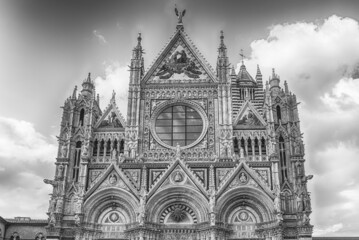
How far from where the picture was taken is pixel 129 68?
38.1m

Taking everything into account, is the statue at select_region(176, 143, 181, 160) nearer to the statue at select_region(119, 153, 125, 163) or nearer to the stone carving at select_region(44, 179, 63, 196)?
the statue at select_region(119, 153, 125, 163)

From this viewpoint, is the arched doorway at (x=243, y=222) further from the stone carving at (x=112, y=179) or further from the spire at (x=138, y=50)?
the spire at (x=138, y=50)

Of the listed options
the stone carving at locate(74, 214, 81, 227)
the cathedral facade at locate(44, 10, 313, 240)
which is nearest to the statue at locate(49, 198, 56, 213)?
the cathedral facade at locate(44, 10, 313, 240)

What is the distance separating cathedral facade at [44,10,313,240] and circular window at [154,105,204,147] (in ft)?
0.28

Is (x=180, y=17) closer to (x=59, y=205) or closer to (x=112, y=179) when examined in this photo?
(x=112, y=179)

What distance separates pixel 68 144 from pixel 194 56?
13.5m

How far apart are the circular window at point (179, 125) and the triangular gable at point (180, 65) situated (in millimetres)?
2816

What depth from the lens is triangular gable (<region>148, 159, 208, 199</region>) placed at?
104 ft

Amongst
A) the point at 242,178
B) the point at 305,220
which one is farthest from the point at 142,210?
the point at 305,220

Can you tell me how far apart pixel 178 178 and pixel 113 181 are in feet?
16.4

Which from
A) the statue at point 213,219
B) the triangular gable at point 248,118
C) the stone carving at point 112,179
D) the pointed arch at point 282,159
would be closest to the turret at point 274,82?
the triangular gable at point 248,118

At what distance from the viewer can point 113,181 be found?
3253cm

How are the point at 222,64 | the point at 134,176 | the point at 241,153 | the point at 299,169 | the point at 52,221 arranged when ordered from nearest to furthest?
1. the point at 52,221
2. the point at 299,169
3. the point at 241,153
4. the point at 134,176
5. the point at 222,64

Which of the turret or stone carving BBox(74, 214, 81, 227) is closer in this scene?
stone carving BBox(74, 214, 81, 227)
